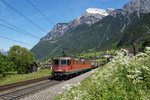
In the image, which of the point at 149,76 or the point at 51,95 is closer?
the point at 149,76

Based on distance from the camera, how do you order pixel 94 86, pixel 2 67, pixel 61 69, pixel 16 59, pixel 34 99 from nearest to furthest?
1. pixel 94 86
2. pixel 34 99
3. pixel 61 69
4. pixel 2 67
5. pixel 16 59

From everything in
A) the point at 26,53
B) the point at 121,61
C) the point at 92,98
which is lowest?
the point at 92,98

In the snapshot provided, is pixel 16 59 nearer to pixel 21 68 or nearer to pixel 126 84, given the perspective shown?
pixel 21 68

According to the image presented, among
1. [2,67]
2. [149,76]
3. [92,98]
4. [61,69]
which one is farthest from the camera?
[2,67]

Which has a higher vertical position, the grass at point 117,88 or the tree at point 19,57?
the tree at point 19,57

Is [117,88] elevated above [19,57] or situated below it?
below

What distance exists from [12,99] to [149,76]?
9.82 metres

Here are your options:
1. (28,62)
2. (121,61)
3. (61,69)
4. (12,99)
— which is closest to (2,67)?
(61,69)

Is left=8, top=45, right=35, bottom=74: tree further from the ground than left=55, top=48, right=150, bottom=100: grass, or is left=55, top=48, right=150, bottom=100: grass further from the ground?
left=8, top=45, right=35, bottom=74: tree

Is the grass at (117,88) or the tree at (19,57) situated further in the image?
the tree at (19,57)

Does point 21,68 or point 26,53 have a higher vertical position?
point 26,53

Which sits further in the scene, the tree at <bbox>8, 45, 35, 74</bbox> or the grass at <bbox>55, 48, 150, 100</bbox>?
the tree at <bbox>8, 45, 35, 74</bbox>

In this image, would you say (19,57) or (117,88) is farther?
(19,57)

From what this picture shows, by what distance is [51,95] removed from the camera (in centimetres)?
1190
